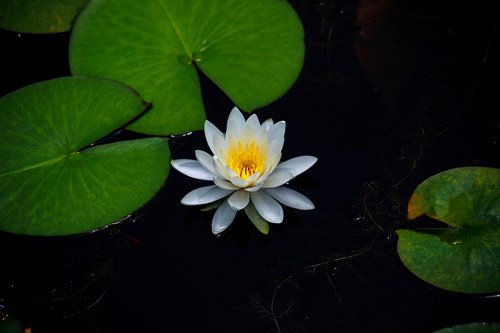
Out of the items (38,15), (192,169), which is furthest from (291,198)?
(38,15)

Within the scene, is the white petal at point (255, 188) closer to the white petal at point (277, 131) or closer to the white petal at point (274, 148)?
the white petal at point (274, 148)

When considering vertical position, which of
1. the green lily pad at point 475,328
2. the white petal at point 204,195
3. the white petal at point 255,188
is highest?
the white petal at point 204,195

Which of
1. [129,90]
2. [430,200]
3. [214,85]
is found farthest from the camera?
[214,85]

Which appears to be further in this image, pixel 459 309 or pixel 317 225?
pixel 317 225

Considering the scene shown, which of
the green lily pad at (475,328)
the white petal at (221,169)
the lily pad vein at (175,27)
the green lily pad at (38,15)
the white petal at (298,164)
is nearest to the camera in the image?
the green lily pad at (475,328)

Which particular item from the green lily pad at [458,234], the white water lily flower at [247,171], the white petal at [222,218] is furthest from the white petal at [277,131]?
the green lily pad at [458,234]

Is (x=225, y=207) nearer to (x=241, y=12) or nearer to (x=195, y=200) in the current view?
(x=195, y=200)

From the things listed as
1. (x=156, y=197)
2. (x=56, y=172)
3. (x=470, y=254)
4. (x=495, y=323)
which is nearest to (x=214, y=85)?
(x=156, y=197)
